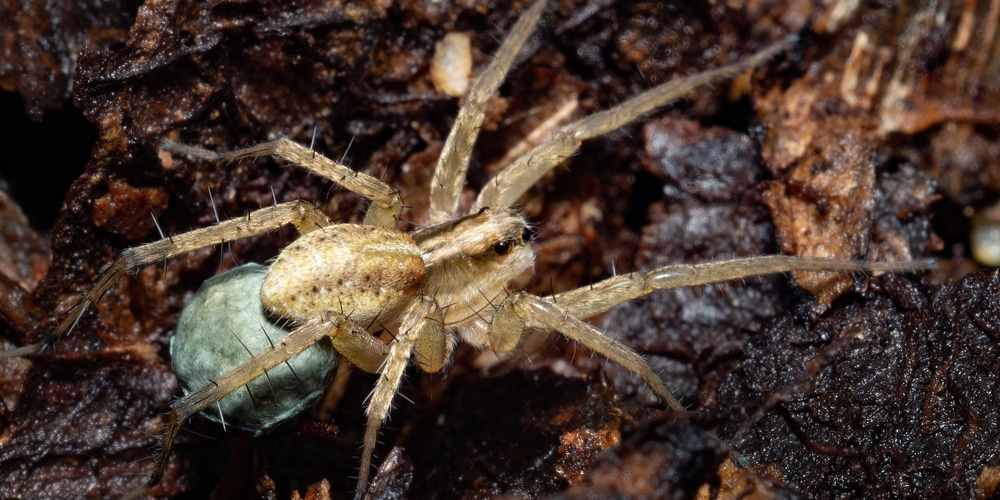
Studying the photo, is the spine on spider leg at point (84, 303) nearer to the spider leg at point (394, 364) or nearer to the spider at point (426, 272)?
the spider at point (426, 272)

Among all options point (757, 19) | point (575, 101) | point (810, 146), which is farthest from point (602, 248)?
point (757, 19)

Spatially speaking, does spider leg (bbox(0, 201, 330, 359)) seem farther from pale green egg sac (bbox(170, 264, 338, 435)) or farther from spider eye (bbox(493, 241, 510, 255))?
spider eye (bbox(493, 241, 510, 255))

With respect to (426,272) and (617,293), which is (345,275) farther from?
(617,293)

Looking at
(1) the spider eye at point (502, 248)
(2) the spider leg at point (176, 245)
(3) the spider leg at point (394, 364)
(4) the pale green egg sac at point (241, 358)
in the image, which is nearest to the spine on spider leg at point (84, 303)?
(2) the spider leg at point (176, 245)

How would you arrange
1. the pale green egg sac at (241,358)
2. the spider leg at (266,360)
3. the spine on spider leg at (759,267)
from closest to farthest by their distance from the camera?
the spider leg at (266,360)
the pale green egg sac at (241,358)
the spine on spider leg at (759,267)

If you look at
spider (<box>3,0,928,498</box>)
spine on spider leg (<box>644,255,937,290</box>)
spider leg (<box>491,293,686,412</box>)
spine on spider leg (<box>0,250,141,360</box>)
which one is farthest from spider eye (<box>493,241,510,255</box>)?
spine on spider leg (<box>0,250,141,360</box>)

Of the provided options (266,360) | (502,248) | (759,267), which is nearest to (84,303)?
(266,360)
